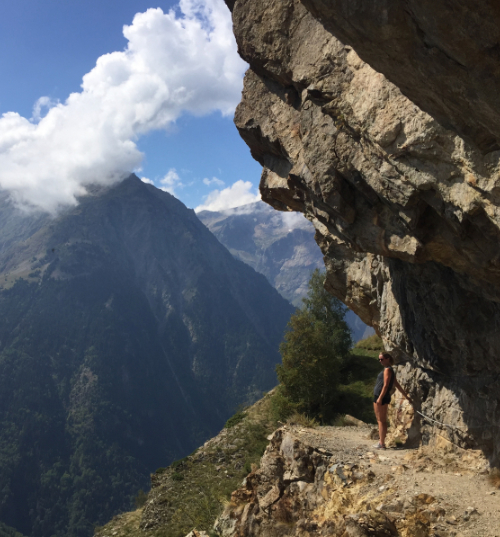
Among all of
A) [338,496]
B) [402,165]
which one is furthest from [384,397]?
[402,165]

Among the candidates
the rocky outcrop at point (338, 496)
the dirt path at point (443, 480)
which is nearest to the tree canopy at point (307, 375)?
the rocky outcrop at point (338, 496)

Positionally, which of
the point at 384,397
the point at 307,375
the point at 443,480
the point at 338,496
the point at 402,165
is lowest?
the point at 443,480

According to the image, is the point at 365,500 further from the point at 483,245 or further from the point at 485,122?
the point at 485,122

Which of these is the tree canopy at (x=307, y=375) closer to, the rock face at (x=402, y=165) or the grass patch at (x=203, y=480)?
the grass patch at (x=203, y=480)

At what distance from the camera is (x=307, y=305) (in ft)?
170

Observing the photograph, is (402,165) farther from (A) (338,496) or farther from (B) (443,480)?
(A) (338,496)

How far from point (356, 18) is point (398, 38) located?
2.83 ft

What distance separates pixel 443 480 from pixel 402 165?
850 cm

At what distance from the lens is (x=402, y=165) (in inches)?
416

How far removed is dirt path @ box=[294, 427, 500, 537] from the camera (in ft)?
30.9

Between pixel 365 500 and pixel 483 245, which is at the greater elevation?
pixel 483 245

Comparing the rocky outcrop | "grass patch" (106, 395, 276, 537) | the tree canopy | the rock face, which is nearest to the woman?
the rocky outcrop

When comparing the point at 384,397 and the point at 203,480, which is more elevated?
the point at 384,397

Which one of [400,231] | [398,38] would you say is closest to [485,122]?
[398,38]
